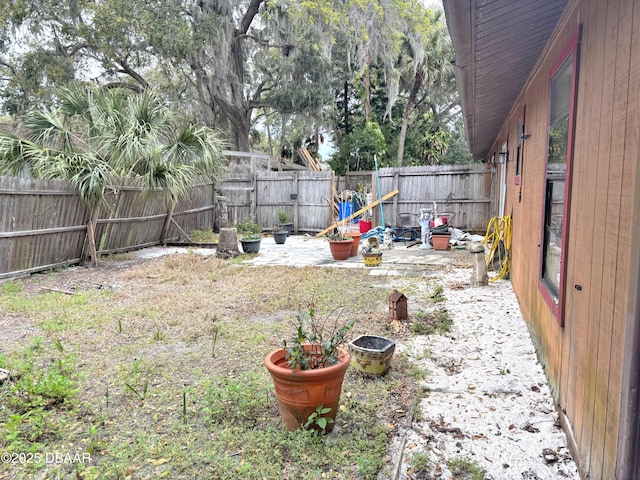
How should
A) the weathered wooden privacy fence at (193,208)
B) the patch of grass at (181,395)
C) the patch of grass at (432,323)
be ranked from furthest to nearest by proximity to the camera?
the weathered wooden privacy fence at (193,208) → the patch of grass at (432,323) → the patch of grass at (181,395)

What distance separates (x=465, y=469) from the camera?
191 centimetres

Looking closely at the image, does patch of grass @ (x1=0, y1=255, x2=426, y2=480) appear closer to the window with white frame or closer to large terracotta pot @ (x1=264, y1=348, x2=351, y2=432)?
large terracotta pot @ (x1=264, y1=348, x2=351, y2=432)

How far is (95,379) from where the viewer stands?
2.90 metres

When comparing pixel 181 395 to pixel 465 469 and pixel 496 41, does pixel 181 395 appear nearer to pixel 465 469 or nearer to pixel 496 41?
pixel 465 469

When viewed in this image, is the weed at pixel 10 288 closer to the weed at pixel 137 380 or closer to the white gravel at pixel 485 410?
the weed at pixel 137 380

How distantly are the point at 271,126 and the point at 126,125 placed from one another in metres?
21.2

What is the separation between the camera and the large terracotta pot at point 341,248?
25.6 ft

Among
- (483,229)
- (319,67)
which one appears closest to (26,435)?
(483,229)

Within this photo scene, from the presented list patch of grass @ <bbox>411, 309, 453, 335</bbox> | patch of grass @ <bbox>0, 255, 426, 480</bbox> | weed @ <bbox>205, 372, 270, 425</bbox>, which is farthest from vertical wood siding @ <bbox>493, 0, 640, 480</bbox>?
weed @ <bbox>205, 372, 270, 425</bbox>

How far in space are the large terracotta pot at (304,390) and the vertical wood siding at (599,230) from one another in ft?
3.64

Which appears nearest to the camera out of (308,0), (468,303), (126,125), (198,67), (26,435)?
(26,435)

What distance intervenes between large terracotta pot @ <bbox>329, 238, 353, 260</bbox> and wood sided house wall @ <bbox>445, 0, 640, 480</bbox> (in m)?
4.96

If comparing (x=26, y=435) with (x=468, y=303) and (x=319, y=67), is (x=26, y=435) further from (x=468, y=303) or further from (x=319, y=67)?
(x=319, y=67)

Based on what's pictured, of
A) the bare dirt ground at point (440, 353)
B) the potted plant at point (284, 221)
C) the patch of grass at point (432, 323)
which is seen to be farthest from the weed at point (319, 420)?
the potted plant at point (284, 221)
